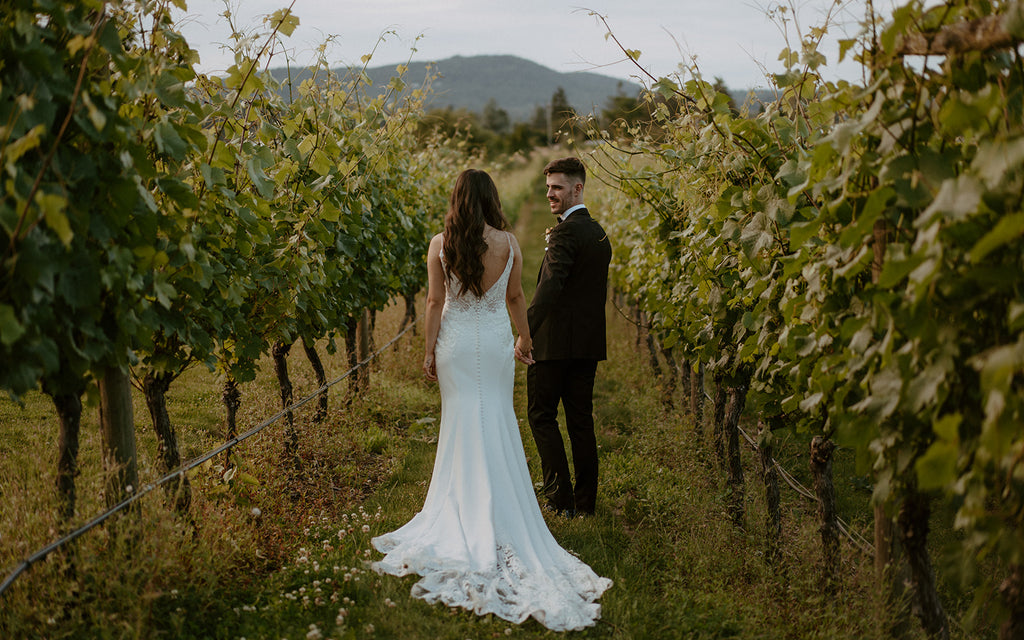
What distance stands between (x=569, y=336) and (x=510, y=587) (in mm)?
1718

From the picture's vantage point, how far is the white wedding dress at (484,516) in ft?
11.6

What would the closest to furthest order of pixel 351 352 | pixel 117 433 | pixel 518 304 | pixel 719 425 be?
pixel 117 433, pixel 518 304, pixel 719 425, pixel 351 352

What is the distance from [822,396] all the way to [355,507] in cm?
311

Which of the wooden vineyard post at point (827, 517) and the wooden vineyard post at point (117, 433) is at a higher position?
the wooden vineyard post at point (117, 433)

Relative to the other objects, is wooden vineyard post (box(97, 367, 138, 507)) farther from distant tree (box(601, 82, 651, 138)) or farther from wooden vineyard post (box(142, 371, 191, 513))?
distant tree (box(601, 82, 651, 138))

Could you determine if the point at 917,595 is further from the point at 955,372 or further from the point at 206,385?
the point at 206,385

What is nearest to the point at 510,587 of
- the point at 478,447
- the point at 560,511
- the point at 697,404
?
the point at 478,447

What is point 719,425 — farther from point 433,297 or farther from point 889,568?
point 889,568

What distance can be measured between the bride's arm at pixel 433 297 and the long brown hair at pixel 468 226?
8cm

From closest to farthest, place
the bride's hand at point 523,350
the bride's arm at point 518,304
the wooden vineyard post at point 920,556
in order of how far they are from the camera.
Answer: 1. the wooden vineyard post at point 920,556
2. the bride's arm at point 518,304
3. the bride's hand at point 523,350

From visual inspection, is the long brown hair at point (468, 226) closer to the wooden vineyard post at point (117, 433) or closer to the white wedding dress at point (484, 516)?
the white wedding dress at point (484, 516)

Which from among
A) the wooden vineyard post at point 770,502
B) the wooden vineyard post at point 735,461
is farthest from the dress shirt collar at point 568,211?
the wooden vineyard post at point 770,502

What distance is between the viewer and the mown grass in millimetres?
2836

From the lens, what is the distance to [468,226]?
13.9 ft
